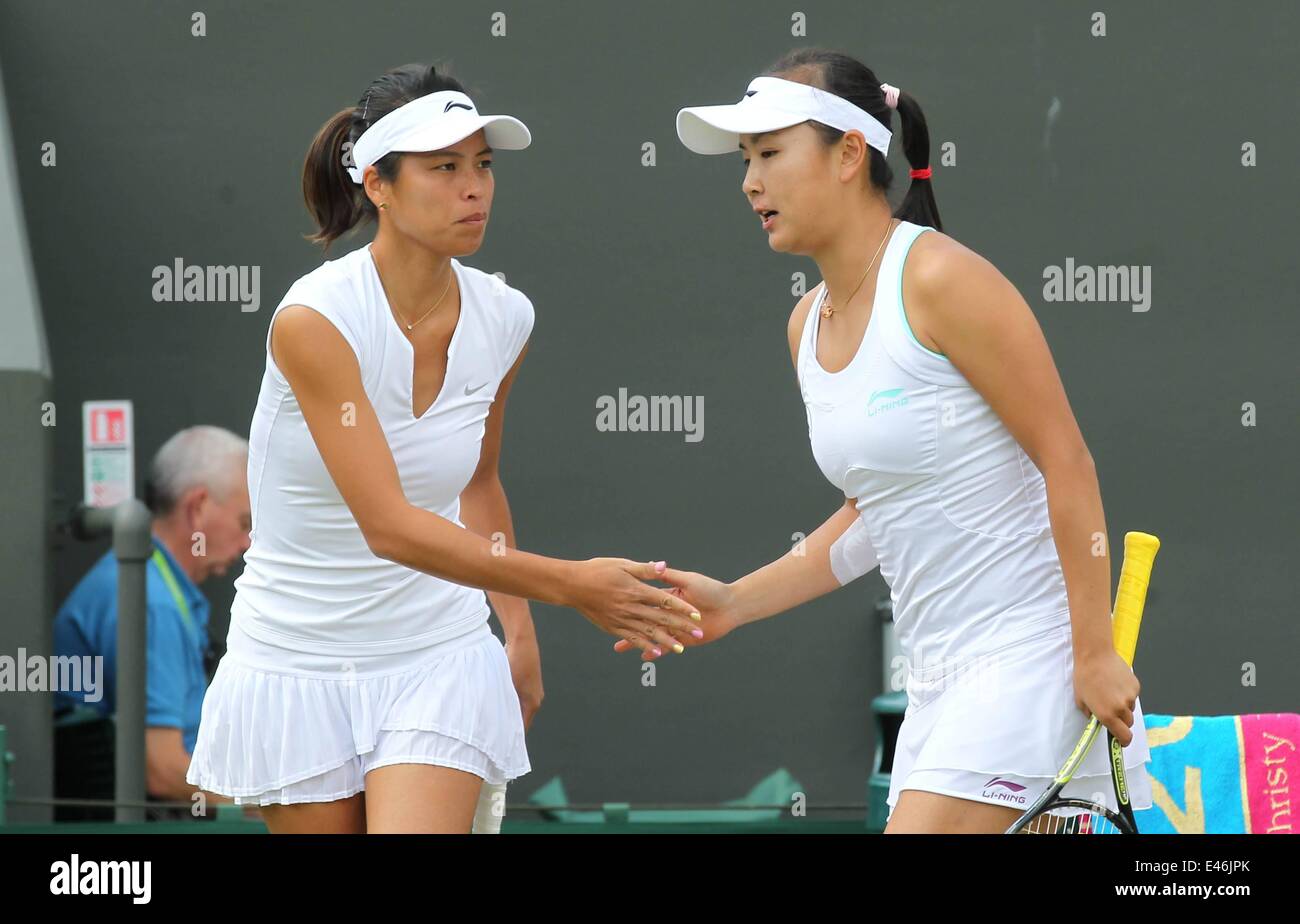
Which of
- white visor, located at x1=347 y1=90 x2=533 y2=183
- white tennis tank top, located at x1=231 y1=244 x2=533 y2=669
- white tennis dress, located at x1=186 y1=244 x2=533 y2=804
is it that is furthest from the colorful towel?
white visor, located at x1=347 y1=90 x2=533 y2=183

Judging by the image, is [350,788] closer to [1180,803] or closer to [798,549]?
[798,549]

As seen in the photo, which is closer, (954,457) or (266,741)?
(954,457)

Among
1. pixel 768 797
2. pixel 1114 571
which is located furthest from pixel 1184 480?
pixel 768 797

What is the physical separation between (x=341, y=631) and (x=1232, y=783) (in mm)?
1764

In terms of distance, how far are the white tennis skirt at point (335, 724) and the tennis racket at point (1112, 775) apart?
900 mm

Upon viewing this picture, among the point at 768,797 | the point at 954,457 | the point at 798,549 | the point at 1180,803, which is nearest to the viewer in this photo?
the point at 954,457

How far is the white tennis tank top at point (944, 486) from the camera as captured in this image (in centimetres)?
279

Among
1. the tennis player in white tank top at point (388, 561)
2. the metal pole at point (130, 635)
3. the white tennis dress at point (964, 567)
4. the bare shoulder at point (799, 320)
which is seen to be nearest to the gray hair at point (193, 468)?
the metal pole at point (130, 635)

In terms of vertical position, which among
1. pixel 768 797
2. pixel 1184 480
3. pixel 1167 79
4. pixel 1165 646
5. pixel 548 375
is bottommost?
pixel 768 797

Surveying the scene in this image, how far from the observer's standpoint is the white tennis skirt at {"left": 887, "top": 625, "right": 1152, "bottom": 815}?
2752mm

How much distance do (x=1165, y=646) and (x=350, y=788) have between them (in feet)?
11.2

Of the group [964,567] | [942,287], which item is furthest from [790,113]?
[964,567]

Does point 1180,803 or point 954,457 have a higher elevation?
point 954,457

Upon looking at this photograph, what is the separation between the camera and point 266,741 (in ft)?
10.2
